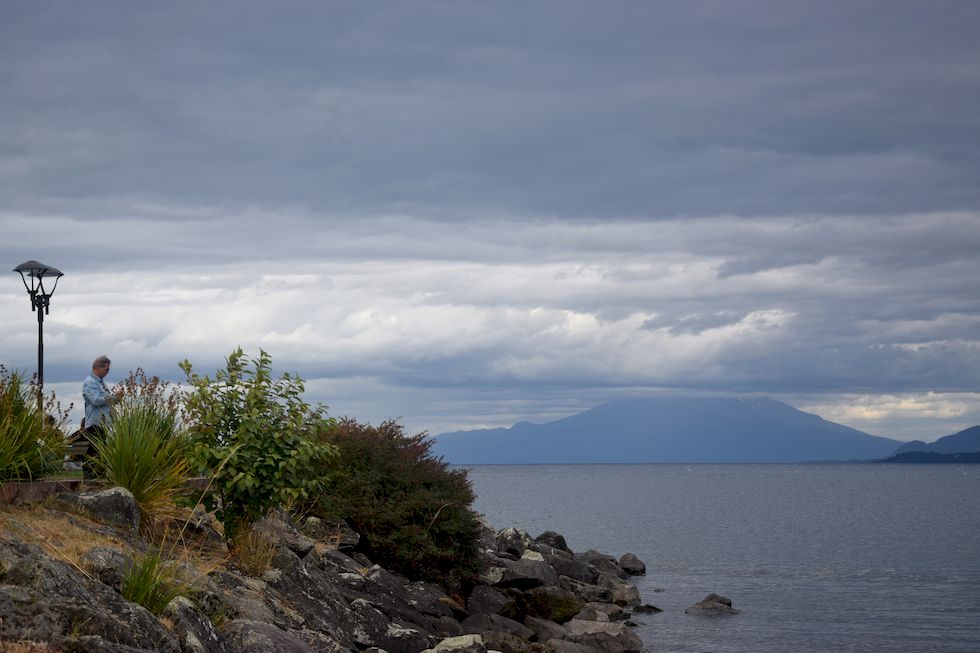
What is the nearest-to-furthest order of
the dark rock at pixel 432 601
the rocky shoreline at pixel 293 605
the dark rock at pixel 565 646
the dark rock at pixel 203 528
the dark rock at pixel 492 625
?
the rocky shoreline at pixel 293 605 → the dark rock at pixel 203 528 → the dark rock at pixel 432 601 → the dark rock at pixel 492 625 → the dark rock at pixel 565 646

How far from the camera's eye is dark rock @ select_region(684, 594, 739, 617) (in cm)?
3669

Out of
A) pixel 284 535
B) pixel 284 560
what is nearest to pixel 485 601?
pixel 284 535

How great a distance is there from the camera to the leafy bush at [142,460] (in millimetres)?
15406

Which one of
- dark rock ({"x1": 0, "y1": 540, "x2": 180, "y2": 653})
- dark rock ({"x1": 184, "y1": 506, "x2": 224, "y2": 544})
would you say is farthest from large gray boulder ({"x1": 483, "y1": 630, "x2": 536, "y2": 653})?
dark rock ({"x1": 0, "y1": 540, "x2": 180, "y2": 653})

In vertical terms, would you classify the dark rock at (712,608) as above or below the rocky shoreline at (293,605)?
below

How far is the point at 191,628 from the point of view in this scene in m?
11.3

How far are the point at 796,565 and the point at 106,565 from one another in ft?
157

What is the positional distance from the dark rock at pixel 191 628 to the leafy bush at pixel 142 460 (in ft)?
12.5

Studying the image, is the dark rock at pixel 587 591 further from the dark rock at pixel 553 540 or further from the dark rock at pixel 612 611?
the dark rock at pixel 553 540

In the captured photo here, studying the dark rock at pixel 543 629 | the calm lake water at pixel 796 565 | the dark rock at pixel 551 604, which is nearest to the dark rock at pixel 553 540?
the calm lake water at pixel 796 565

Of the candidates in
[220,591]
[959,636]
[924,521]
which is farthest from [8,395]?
[924,521]

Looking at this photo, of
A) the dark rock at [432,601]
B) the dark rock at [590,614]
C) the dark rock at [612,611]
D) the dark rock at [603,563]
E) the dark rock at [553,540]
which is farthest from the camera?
the dark rock at [603,563]

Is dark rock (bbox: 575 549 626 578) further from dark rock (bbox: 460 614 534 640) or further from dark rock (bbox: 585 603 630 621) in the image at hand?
dark rock (bbox: 460 614 534 640)

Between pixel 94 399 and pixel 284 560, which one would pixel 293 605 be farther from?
pixel 94 399
